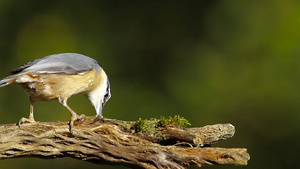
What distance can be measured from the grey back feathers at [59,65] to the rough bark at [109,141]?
0.47m

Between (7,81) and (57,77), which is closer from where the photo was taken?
(7,81)

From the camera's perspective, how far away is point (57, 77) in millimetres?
3086

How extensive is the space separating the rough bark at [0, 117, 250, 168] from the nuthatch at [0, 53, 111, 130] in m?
0.20

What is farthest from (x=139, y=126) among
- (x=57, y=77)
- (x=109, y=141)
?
(x=57, y=77)

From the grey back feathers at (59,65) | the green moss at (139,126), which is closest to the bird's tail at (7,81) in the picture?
the grey back feathers at (59,65)

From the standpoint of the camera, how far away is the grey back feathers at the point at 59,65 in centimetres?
297

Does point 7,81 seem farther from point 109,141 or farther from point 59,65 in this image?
point 109,141

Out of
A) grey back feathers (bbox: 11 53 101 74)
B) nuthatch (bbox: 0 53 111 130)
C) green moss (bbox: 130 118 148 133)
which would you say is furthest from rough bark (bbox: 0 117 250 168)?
grey back feathers (bbox: 11 53 101 74)

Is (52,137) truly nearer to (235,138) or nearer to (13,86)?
(235,138)

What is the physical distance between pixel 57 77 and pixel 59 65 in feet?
0.29

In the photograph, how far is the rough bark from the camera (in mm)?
2502

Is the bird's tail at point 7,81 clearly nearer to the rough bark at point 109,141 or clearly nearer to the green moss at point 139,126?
the rough bark at point 109,141

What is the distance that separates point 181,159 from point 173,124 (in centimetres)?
23

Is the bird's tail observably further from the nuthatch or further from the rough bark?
the rough bark
